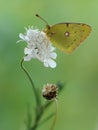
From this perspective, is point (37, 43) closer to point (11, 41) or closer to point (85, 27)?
point (85, 27)

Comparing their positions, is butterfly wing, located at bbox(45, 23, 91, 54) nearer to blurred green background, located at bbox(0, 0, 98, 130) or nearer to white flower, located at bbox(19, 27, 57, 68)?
white flower, located at bbox(19, 27, 57, 68)

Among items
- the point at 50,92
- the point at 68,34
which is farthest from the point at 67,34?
the point at 50,92

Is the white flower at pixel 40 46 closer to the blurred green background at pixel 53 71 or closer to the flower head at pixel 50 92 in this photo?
the flower head at pixel 50 92

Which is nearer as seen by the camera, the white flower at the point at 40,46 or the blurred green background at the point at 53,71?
the white flower at the point at 40,46

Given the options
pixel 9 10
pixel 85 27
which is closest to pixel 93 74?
pixel 9 10

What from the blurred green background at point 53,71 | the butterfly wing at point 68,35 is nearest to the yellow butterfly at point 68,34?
the butterfly wing at point 68,35

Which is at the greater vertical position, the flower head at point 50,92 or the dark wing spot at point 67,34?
the dark wing spot at point 67,34

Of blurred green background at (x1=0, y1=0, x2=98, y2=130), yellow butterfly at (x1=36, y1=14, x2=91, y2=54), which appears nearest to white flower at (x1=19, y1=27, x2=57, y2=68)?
yellow butterfly at (x1=36, y1=14, x2=91, y2=54)
